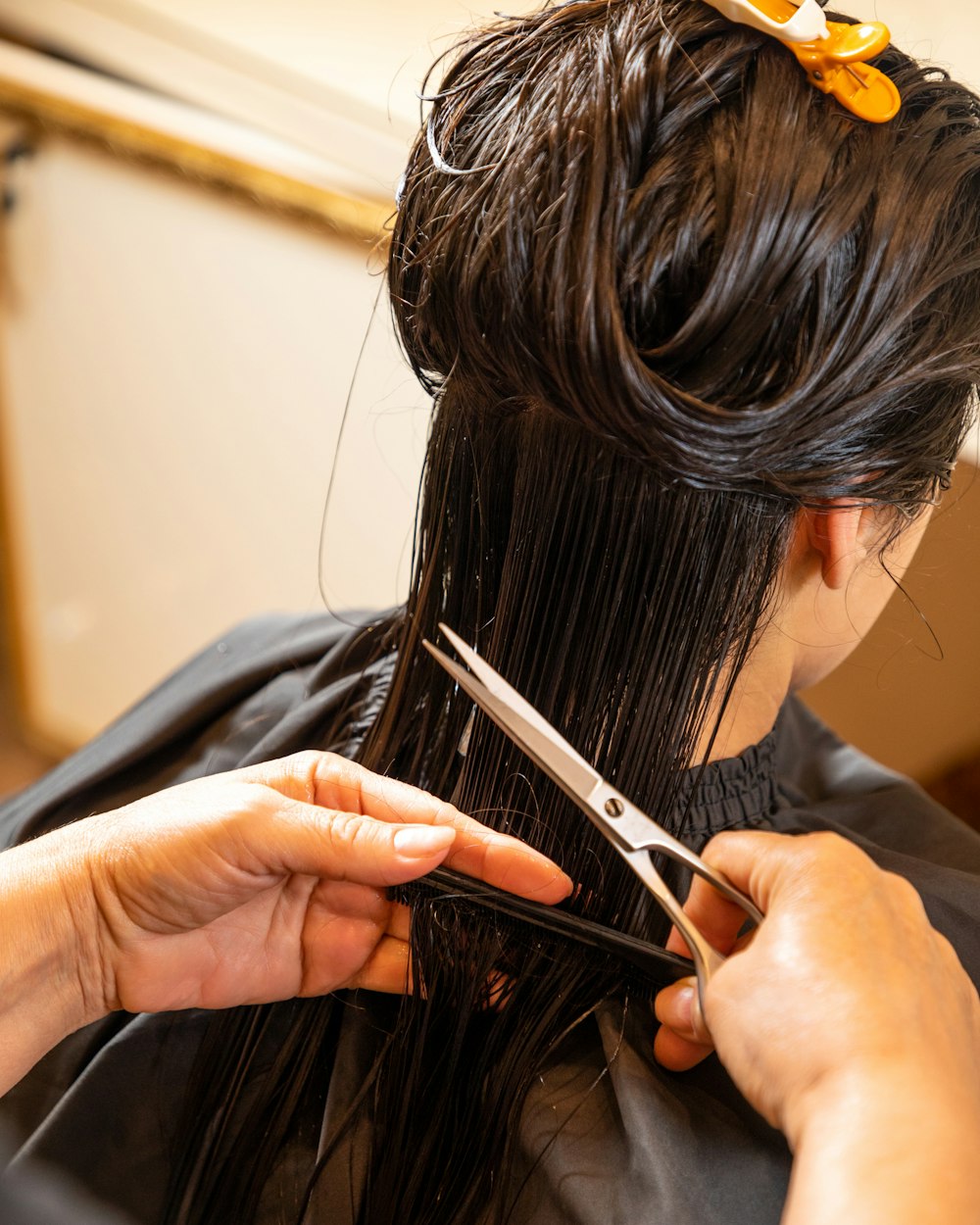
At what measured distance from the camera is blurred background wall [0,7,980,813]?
0.99 m

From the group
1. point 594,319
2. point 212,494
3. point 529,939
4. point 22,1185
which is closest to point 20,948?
point 22,1185

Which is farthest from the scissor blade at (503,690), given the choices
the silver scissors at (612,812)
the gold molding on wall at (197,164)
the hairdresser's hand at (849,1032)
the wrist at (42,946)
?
the gold molding on wall at (197,164)

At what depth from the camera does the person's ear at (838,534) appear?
1.70 ft

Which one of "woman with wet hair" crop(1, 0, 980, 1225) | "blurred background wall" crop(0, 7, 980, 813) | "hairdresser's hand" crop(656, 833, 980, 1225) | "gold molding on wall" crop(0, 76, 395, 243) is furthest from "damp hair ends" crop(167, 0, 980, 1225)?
"gold molding on wall" crop(0, 76, 395, 243)

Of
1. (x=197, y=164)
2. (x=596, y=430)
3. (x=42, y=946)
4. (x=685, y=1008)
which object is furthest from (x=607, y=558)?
(x=197, y=164)

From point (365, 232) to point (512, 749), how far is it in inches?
24.5

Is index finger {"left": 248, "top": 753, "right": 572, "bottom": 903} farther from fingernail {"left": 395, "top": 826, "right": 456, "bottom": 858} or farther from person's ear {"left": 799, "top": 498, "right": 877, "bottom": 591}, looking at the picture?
person's ear {"left": 799, "top": 498, "right": 877, "bottom": 591}

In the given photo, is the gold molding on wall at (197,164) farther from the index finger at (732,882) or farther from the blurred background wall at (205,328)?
the index finger at (732,882)

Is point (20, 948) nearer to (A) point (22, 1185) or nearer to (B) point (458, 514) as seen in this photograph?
(A) point (22, 1185)

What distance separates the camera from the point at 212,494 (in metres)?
1.32

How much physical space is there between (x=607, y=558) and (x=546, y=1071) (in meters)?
0.27

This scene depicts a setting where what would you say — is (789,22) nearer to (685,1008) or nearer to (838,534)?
(838,534)

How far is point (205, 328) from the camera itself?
1.22 m

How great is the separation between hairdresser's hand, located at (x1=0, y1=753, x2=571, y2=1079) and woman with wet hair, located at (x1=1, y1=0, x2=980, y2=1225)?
0.12 feet
